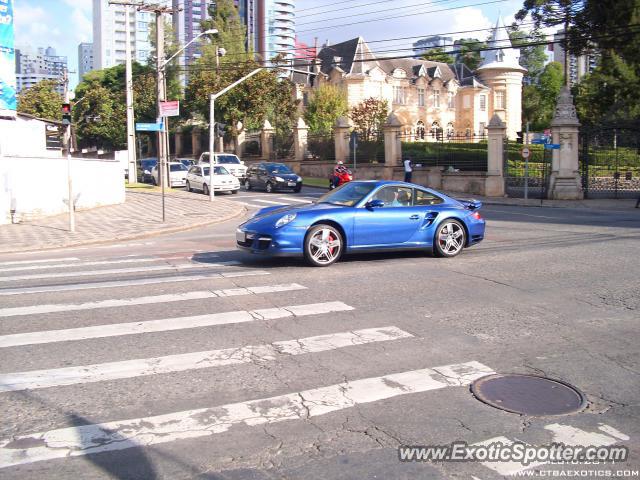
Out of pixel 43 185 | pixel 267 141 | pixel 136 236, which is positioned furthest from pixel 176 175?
pixel 136 236

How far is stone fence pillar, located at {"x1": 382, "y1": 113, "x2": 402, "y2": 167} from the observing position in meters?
38.1

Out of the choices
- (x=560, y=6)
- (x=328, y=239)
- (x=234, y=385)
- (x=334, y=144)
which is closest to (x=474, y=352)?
(x=234, y=385)

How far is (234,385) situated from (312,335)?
5.13ft

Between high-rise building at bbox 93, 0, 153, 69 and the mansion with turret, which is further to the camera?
high-rise building at bbox 93, 0, 153, 69

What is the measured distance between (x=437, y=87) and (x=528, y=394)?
77625 mm

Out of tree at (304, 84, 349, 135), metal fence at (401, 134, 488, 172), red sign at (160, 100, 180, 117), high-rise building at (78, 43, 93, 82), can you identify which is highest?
high-rise building at (78, 43, 93, 82)

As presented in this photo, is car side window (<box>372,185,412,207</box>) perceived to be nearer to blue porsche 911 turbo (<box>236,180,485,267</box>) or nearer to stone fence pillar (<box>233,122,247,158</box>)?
blue porsche 911 turbo (<box>236,180,485,267</box>)

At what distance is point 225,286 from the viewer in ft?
30.3

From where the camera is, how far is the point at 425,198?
38.4 ft

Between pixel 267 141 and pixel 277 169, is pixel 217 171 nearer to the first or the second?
pixel 277 169

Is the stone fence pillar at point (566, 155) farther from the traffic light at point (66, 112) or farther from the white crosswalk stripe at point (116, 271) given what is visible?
the white crosswalk stripe at point (116, 271)

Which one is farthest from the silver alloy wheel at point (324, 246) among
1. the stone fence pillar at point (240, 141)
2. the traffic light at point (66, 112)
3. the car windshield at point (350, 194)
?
the stone fence pillar at point (240, 141)

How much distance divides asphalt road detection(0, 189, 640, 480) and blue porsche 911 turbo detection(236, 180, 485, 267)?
0.41 meters

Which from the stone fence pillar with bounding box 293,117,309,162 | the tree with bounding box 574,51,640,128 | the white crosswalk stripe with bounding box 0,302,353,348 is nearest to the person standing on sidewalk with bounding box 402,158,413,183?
the tree with bounding box 574,51,640,128
